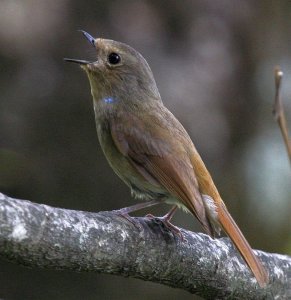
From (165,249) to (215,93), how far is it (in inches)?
146

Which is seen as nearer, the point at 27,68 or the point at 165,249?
the point at 165,249

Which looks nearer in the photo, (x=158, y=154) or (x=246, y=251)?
(x=246, y=251)

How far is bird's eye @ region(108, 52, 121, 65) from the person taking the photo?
17.9 ft

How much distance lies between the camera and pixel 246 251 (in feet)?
14.3

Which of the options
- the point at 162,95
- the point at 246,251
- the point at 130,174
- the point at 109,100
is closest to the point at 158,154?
the point at 130,174

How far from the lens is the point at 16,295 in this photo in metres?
6.89

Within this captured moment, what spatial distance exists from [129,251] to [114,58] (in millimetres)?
1914

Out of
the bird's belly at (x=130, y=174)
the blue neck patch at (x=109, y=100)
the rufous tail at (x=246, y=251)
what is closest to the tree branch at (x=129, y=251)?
the rufous tail at (x=246, y=251)

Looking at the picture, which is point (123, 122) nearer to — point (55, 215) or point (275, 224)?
point (55, 215)

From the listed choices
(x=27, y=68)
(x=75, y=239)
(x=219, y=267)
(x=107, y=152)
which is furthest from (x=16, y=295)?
(x=75, y=239)

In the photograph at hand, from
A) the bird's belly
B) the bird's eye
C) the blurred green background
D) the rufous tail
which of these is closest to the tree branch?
the rufous tail

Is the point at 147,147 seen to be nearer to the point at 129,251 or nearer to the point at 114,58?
the point at 114,58

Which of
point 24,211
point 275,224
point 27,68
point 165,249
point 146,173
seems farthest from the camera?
point 275,224

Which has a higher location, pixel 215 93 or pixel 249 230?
pixel 215 93
